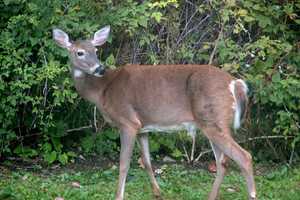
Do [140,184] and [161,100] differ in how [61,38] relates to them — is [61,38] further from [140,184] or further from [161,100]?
[140,184]

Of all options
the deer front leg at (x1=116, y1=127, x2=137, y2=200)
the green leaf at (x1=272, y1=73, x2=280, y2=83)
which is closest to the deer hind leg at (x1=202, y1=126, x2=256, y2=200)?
the deer front leg at (x1=116, y1=127, x2=137, y2=200)

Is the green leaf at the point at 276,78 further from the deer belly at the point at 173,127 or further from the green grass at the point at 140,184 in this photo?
the deer belly at the point at 173,127

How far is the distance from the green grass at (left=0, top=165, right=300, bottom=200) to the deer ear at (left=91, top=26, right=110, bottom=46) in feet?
4.27

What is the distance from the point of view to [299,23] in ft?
26.1

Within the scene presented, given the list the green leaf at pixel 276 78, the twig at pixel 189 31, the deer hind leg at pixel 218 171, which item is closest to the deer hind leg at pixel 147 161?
the deer hind leg at pixel 218 171

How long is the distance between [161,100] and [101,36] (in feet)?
2.98

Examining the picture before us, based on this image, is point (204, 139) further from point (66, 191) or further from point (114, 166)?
point (66, 191)

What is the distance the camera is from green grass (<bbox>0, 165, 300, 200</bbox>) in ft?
21.7

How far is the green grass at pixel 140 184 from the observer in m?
Result: 6.61

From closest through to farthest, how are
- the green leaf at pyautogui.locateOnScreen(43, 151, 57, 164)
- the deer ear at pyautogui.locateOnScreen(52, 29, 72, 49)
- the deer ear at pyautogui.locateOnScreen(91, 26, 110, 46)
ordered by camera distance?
the deer ear at pyautogui.locateOnScreen(52, 29, 72, 49), the deer ear at pyautogui.locateOnScreen(91, 26, 110, 46), the green leaf at pyautogui.locateOnScreen(43, 151, 57, 164)

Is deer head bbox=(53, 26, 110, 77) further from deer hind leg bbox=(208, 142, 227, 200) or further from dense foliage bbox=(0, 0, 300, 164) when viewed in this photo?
deer hind leg bbox=(208, 142, 227, 200)

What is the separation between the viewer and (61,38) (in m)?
6.95

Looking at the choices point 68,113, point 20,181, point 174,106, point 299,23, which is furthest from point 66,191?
point 299,23

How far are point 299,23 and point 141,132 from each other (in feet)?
7.38
